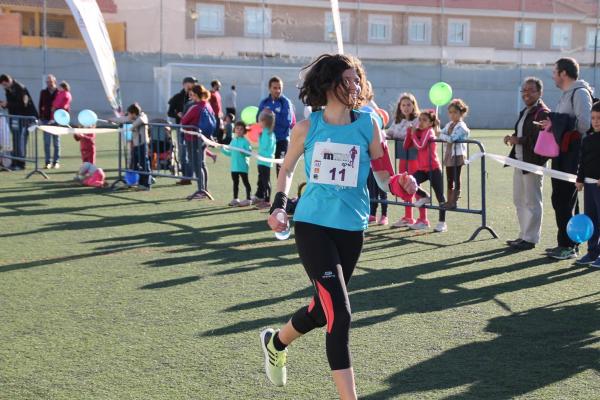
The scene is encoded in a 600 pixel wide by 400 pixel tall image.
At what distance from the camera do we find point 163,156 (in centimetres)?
1614

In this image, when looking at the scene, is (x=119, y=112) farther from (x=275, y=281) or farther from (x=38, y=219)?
(x=275, y=281)

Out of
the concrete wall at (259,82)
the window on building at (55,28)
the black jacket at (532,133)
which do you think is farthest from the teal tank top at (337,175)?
the window on building at (55,28)

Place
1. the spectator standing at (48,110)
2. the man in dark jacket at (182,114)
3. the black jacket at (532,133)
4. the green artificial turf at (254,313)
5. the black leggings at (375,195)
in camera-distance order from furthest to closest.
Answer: the spectator standing at (48,110) → the man in dark jacket at (182,114) → the black leggings at (375,195) → the black jacket at (532,133) → the green artificial turf at (254,313)

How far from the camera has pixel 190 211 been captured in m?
12.5

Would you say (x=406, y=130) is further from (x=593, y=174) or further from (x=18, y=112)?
(x=18, y=112)

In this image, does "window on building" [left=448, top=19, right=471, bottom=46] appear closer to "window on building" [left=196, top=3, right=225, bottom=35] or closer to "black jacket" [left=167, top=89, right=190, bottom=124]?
"window on building" [left=196, top=3, right=225, bottom=35]

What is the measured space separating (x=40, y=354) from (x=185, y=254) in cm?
372

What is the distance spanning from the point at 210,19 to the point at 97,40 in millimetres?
23330

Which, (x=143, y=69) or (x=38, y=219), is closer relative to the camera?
(x=38, y=219)

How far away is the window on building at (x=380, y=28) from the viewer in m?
38.7

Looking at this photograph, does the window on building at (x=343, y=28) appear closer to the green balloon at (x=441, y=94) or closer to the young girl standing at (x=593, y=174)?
the green balloon at (x=441, y=94)

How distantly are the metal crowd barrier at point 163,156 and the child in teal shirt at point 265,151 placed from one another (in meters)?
1.36

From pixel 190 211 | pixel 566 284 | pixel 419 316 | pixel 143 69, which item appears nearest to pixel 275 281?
pixel 419 316

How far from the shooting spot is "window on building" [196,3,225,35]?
3806 cm
